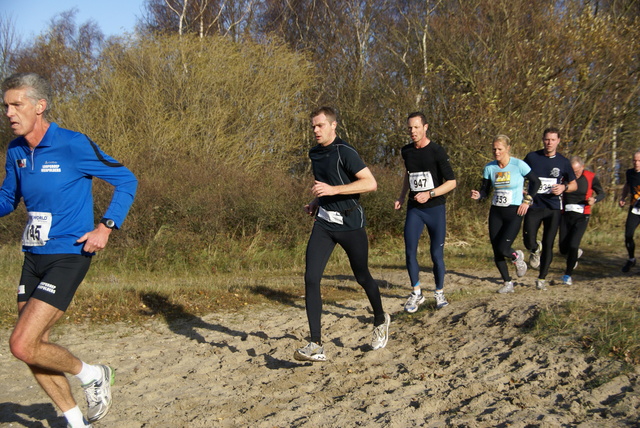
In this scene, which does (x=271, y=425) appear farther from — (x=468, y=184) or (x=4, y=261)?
(x=468, y=184)

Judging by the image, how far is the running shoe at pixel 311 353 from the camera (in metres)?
5.39

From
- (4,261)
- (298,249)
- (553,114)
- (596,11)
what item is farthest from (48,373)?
(596,11)

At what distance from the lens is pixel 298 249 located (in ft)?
47.2

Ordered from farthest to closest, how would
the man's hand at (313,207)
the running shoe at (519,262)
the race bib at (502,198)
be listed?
the running shoe at (519,262) < the race bib at (502,198) < the man's hand at (313,207)

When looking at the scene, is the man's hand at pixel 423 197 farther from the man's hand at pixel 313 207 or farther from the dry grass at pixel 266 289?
the man's hand at pixel 313 207

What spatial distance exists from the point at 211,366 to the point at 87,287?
397cm

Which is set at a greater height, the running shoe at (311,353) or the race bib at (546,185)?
the race bib at (546,185)

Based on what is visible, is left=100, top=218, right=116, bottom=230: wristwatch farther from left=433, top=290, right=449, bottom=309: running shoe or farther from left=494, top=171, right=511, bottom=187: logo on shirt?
left=494, top=171, right=511, bottom=187: logo on shirt

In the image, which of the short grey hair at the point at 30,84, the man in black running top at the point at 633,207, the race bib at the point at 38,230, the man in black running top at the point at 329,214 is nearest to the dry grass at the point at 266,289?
the man in black running top at the point at 633,207

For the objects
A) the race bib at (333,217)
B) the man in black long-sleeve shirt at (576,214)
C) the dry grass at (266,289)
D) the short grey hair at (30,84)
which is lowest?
the dry grass at (266,289)

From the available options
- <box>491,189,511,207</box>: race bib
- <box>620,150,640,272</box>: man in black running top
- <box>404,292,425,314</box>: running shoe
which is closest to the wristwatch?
<box>404,292,425,314</box>: running shoe

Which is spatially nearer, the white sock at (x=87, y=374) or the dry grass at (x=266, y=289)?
the white sock at (x=87, y=374)

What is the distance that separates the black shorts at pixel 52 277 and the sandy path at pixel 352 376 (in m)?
1.12

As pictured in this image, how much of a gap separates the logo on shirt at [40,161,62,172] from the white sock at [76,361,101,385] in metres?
1.30
